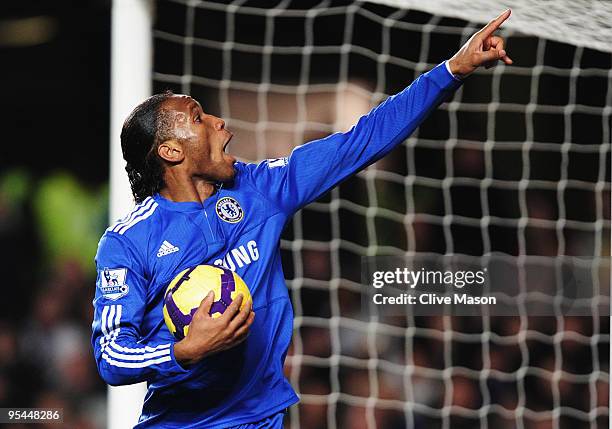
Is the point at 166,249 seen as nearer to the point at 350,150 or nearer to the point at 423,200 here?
the point at 350,150

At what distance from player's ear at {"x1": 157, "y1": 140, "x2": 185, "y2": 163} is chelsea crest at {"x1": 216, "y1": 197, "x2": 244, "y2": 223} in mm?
150

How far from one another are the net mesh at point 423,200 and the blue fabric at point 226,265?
207cm

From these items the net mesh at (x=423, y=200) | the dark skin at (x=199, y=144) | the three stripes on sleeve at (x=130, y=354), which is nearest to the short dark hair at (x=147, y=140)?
the dark skin at (x=199, y=144)

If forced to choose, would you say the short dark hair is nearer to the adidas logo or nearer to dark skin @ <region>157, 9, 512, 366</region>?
dark skin @ <region>157, 9, 512, 366</region>

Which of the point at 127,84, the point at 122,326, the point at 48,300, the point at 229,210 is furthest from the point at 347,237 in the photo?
the point at 122,326

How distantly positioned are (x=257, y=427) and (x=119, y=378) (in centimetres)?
42

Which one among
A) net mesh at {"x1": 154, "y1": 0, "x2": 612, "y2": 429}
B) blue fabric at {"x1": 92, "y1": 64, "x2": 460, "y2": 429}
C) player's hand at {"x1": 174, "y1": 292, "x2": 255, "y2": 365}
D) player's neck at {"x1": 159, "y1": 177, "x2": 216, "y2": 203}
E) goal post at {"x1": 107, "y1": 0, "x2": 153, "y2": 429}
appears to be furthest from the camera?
net mesh at {"x1": 154, "y1": 0, "x2": 612, "y2": 429}

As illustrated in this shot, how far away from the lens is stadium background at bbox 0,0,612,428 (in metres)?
4.68

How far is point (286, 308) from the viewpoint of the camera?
7.45 ft

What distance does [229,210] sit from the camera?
7.42 ft

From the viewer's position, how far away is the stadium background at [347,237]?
15.3 feet

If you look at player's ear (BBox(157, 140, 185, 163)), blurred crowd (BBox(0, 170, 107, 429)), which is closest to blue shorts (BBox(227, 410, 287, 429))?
player's ear (BBox(157, 140, 185, 163))

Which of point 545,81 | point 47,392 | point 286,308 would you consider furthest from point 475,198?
point 286,308

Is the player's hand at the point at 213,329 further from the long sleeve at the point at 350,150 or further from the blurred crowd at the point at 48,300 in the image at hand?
the blurred crowd at the point at 48,300
